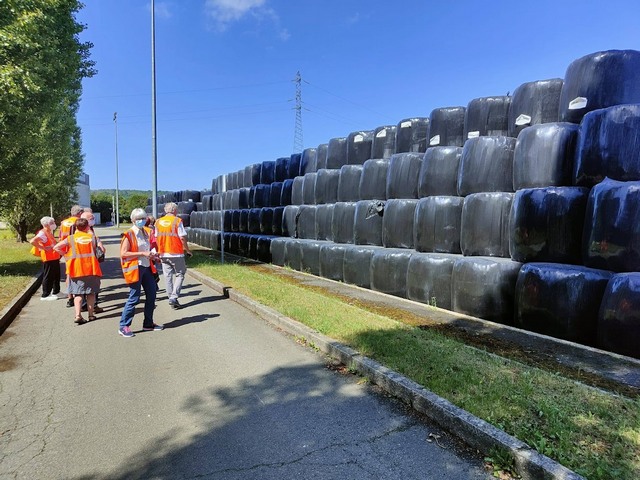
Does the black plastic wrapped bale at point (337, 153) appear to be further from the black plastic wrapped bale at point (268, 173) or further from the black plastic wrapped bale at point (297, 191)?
the black plastic wrapped bale at point (268, 173)

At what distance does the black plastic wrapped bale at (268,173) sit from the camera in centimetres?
1530

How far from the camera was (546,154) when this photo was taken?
19.8 feet

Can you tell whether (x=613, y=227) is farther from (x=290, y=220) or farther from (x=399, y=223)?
(x=290, y=220)

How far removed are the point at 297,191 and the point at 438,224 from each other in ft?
20.3

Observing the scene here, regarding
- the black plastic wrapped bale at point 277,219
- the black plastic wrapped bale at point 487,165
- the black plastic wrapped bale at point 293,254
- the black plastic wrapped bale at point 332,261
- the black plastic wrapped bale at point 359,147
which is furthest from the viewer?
the black plastic wrapped bale at point 277,219

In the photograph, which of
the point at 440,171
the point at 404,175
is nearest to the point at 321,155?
the point at 404,175

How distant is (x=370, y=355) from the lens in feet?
15.6

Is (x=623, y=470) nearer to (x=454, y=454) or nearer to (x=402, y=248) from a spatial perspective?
(x=454, y=454)

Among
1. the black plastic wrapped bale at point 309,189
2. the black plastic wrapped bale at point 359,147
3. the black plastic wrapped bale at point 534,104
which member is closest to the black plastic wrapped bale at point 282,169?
the black plastic wrapped bale at point 309,189

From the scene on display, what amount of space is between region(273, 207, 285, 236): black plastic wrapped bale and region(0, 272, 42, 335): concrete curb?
6.85 m

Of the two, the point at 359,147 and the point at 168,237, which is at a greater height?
the point at 359,147

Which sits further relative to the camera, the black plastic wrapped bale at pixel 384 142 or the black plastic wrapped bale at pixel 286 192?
the black plastic wrapped bale at pixel 286 192

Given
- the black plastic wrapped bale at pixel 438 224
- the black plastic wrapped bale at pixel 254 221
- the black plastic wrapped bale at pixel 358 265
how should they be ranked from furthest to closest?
the black plastic wrapped bale at pixel 254 221 < the black plastic wrapped bale at pixel 358 265 < the black plastic wrapped bale at pixel 438 224

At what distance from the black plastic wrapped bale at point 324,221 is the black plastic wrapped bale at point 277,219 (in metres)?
2.19
